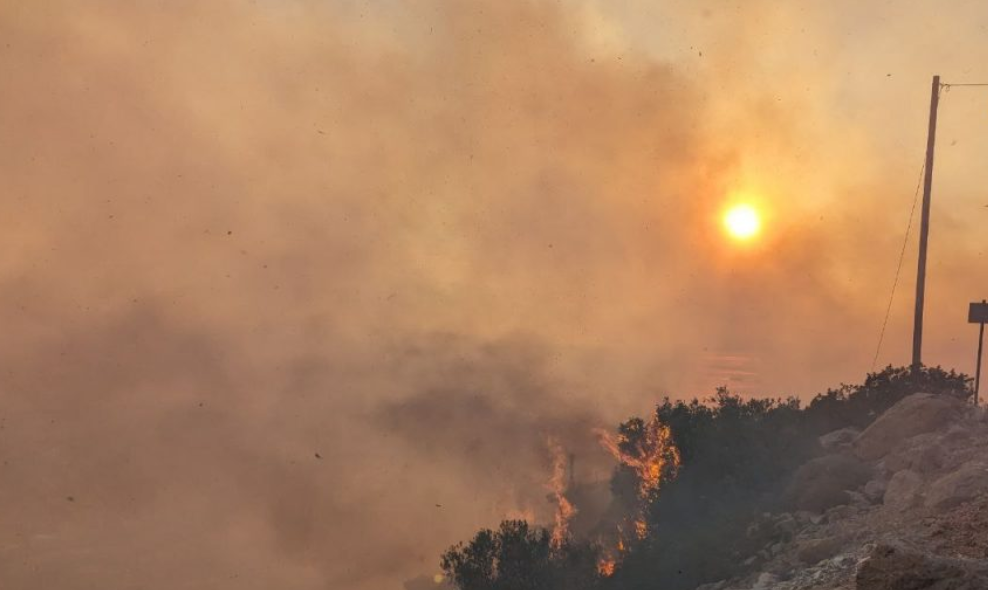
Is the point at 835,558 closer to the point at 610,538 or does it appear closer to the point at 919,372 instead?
the point at 919,372

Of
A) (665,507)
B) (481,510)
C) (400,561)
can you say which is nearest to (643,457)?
(665,507)

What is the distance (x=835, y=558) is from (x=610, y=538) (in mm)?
27836

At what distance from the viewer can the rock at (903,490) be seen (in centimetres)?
1820

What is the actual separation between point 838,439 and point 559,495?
212 feet

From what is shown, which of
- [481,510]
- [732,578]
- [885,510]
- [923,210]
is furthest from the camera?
[481,510]

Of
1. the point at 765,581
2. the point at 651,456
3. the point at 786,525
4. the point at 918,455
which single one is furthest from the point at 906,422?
the point at 651,456

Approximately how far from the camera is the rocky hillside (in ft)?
31.2

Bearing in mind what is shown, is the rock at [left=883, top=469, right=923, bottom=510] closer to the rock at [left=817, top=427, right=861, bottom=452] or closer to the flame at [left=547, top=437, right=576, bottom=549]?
the rock at [left=817, top=427, right=861, bottom=452]

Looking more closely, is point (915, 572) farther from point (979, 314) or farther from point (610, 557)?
point (979, 314)

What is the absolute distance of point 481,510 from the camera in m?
178

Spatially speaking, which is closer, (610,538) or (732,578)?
(732,578)

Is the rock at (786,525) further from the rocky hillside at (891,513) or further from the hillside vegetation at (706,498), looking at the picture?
the hillside vegetation at (706,498)

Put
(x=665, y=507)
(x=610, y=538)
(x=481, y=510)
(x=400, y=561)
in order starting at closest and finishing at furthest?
1. (x=665, y=507)
2. (x=610, y=538)
3. (x=481, y=510)
4. (x=400, y=561)

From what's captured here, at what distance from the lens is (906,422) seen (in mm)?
24594
